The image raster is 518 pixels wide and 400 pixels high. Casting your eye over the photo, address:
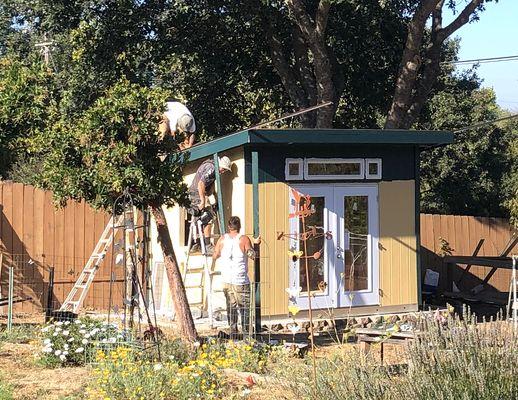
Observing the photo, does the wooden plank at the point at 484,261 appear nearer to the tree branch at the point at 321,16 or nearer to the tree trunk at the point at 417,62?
the tree trunk at the point at 417,62

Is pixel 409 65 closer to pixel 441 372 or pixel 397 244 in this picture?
pixel 397 244

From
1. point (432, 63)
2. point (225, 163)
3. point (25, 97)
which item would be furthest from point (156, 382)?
point (432, 63)

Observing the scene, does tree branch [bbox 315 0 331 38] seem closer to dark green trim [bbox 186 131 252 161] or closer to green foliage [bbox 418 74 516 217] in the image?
dark green trim [bbox 186 131 252 161]

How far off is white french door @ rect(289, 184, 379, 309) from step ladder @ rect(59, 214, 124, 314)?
3102 millimetres

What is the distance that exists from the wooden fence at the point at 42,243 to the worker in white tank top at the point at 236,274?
4.11 meters

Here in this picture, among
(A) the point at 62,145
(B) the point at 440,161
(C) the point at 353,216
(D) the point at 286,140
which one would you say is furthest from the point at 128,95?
(B) the point at 440,161

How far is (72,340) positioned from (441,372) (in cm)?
455

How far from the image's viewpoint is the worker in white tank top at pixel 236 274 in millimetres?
10602

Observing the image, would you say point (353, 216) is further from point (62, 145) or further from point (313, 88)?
point (313, 88)

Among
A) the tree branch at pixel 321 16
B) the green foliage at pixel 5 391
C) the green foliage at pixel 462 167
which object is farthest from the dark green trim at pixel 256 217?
the green foliage at pixel 462 167

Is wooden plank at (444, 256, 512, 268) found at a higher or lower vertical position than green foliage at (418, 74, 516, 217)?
lower

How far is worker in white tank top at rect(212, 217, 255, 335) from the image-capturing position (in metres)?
10.6

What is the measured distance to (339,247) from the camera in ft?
40.8

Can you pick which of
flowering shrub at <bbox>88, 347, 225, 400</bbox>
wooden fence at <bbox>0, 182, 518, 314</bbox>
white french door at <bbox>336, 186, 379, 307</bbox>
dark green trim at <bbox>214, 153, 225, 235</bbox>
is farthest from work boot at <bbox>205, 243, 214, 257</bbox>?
flowering shrub at <bbox>88, 347, 225, 400</bbox>
